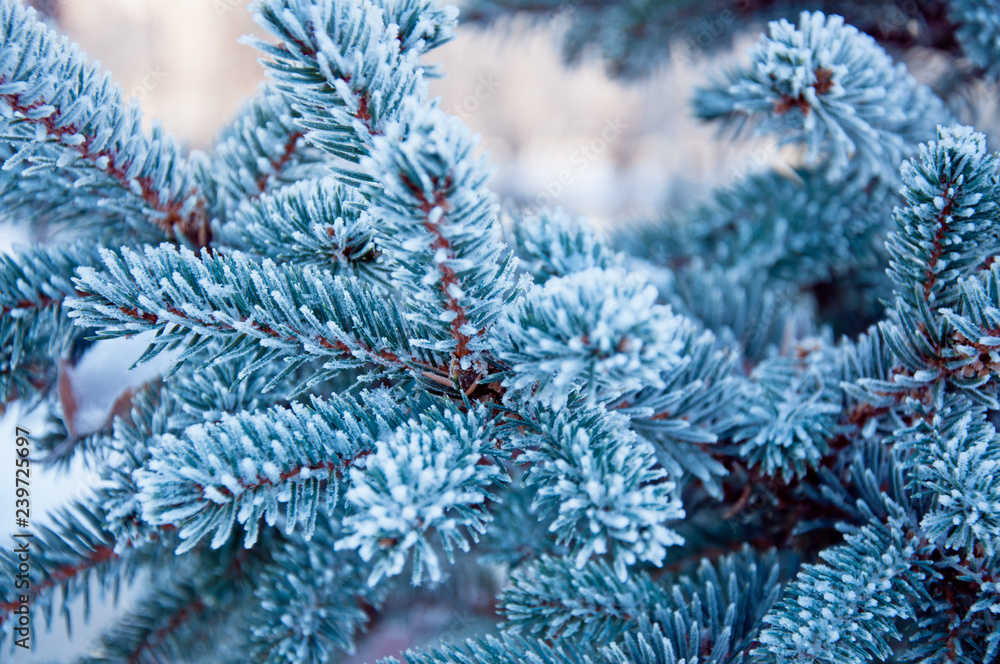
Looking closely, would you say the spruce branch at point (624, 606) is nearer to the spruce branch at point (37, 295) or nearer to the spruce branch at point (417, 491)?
the spruce branch at point (417, 491)

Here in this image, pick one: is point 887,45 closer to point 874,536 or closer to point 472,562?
point 874,536

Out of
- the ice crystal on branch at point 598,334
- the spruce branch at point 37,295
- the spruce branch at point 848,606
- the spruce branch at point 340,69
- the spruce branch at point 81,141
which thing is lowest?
the spruce branch at point 848,606

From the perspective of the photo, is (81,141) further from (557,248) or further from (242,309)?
(557,248)

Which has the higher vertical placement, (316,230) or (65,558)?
(316,230)

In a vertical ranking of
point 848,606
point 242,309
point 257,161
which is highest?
point 257,161

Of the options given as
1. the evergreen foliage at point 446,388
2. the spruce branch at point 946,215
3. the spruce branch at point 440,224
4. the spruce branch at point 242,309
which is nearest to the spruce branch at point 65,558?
the evergreen foliage at point 446,388

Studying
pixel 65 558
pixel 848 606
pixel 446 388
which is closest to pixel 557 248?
pixel 446 388

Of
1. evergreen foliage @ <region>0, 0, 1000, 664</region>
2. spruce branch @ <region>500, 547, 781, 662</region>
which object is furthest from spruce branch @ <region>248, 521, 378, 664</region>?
spruce branch @ <region>500, 547, 781, 662</region>

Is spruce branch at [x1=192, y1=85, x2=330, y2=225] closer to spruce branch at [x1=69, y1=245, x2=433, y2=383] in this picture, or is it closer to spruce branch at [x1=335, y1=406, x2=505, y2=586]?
spruce branch at [x1=69, y1=245, x2=433, y2=383]
